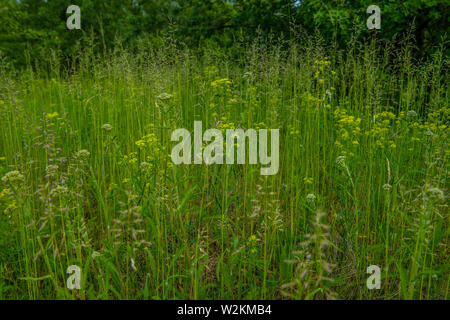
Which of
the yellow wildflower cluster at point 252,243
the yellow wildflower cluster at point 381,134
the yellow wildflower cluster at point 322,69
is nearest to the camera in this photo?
the yellow wildflower cluster at point 252,243

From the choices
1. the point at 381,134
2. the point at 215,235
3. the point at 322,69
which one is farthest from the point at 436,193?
the point at 322,69

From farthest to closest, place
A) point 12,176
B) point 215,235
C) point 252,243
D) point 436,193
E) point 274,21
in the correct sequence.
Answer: point 274,21 → point 215,235 → point 252,243 → point 12,176 → point 436,193

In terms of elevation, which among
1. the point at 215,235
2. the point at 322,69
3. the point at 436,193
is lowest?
the point at 215,235

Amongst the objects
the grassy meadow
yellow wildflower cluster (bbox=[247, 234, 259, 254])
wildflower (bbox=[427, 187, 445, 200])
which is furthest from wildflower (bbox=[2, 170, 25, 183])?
wildflower (bbox=[427, 187, 445, 200])

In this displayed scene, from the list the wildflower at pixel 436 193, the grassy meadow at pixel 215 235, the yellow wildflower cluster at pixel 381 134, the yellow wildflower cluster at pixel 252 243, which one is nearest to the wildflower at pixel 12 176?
the grassy meadow at pixel 215 235

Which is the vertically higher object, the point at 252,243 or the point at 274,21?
the point at 274,21

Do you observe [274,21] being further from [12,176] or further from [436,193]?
[12,176]

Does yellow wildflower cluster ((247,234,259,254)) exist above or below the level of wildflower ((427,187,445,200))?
below

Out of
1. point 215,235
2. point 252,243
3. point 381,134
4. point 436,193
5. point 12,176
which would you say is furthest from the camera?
point 381,134

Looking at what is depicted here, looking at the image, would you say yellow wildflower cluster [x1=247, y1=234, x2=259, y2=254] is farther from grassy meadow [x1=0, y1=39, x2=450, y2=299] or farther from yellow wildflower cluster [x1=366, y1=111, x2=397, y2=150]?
yellow wildflower cluster [x1=366, y1=111, x2=397, y2=150]

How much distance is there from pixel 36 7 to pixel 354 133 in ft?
82.0

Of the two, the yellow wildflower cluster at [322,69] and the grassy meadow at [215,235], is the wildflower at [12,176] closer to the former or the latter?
the grassy meadow at [215,235]
